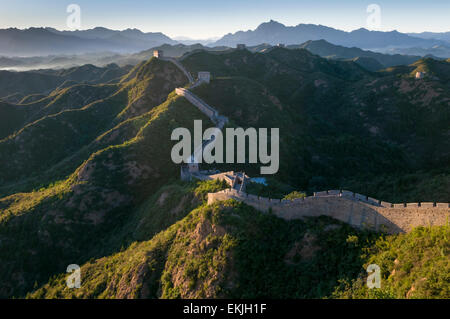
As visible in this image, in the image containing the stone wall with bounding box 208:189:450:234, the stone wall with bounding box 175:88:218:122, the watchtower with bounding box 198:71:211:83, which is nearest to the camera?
the stone wall with bounding box 208:189:450:234

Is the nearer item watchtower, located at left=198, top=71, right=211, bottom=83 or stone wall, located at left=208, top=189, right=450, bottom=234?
stone wall, located at left=208, top=189, right=450, bottom=234

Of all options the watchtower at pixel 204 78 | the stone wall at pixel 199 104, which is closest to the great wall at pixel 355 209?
the stone wall at pixel 199 104

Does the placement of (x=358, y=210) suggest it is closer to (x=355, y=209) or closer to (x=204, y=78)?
(x=355, y=209)

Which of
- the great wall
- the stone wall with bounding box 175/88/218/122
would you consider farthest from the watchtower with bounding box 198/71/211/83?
the great wall

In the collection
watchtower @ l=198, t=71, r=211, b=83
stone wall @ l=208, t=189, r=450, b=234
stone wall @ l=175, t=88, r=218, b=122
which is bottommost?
stone wall @ l=208, t=189, r=450, b=234

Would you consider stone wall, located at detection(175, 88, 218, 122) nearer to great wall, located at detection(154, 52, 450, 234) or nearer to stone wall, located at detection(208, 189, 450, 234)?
great wall, located at detection(154, 52, 450, 234)

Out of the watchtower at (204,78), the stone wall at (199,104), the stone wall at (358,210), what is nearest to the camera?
the stone wall at (358,210)

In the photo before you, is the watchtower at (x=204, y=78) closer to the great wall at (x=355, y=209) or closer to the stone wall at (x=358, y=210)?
the great wall at (x=355, y=209)

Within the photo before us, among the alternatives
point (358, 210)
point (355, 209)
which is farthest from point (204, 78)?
point (358, 210)

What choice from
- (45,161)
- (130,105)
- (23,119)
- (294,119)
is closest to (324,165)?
(294,119)
